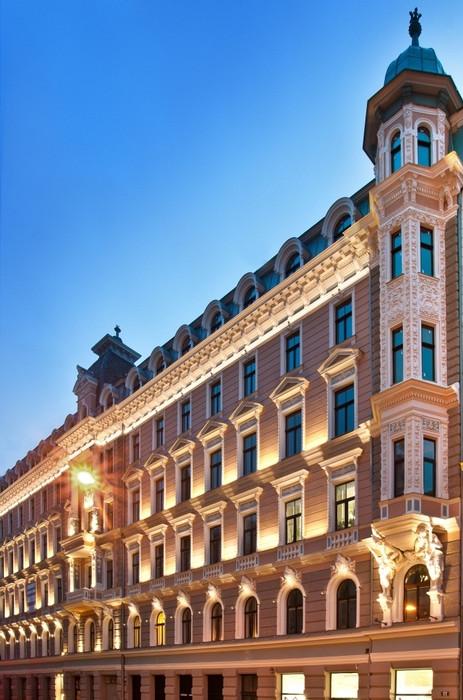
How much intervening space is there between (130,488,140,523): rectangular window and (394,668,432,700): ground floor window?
23237 millimetres

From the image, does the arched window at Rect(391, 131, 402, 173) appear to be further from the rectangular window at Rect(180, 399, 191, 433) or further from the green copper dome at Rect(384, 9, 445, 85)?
the rectangular window at Rect(180, 399, 191, 433)

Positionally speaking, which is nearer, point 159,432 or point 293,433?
point 293,433

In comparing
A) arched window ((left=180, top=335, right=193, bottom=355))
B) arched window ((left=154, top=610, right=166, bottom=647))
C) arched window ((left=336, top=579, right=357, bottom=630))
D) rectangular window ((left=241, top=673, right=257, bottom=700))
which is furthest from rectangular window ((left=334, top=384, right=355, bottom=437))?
arched window ((left=154, top=610, right=166, bottom=647))

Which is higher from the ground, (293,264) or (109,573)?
(293,264)

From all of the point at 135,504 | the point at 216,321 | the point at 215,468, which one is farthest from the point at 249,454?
the point at 135,504

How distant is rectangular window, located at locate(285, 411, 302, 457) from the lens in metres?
35.0

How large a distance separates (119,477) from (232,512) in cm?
1404

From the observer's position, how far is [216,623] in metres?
39.0

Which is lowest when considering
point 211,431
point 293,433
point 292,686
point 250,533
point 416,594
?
point 292,686

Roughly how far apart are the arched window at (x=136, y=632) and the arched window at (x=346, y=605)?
59.1ft

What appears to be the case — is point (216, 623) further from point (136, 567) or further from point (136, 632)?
point (136, 567)

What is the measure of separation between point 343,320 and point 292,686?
13.4 m

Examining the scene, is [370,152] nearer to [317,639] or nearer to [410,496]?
[410,496]

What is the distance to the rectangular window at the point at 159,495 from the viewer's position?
46.2 meters
